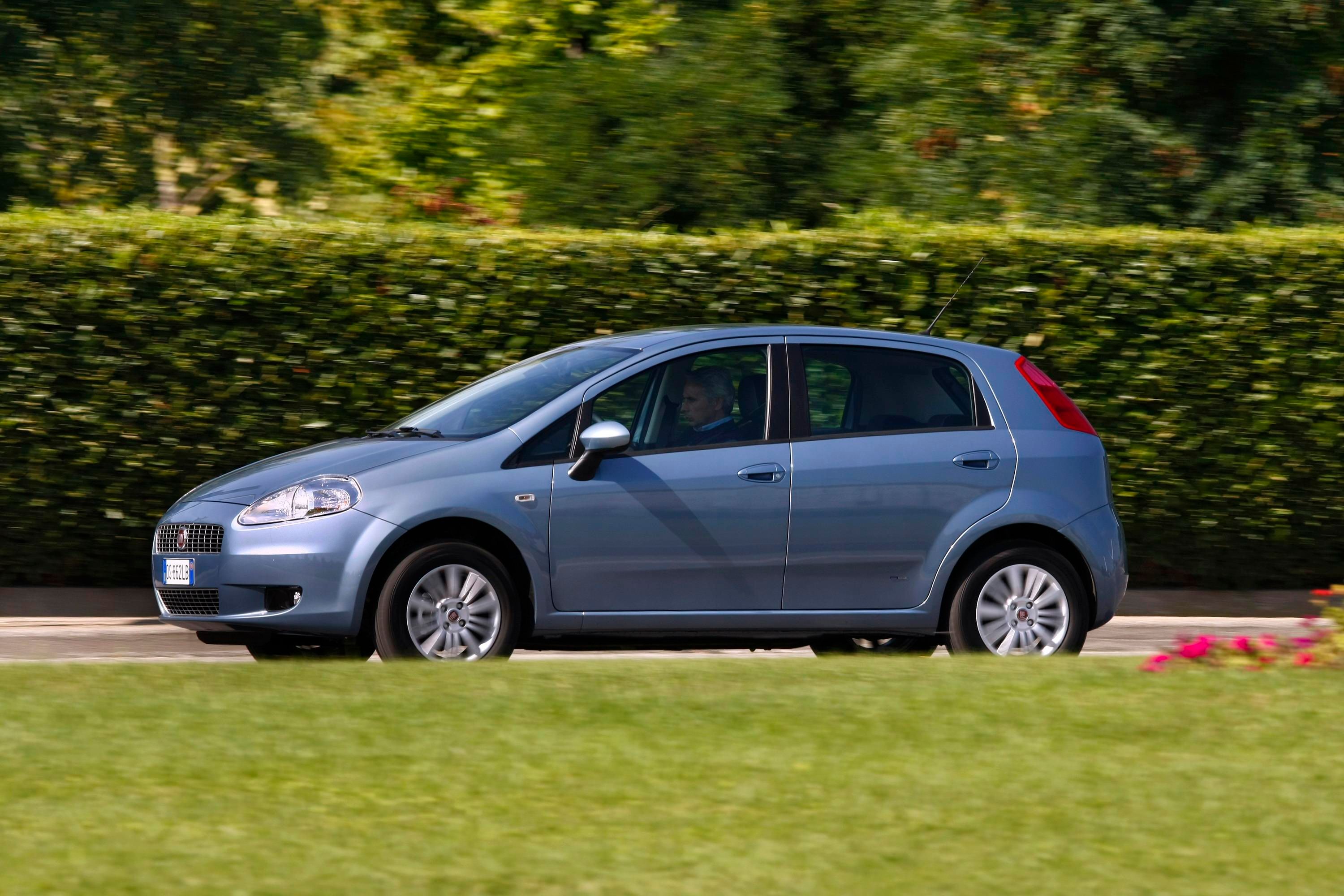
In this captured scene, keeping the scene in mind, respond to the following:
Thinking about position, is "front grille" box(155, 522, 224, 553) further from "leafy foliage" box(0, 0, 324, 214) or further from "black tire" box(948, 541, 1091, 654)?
"leafy foliage" box(0, 0, 324, 214)

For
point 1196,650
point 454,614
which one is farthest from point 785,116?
point 1196,650

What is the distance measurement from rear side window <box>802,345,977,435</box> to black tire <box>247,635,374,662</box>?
244cm

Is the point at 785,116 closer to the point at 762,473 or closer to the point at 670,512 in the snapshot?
the point at 762,473

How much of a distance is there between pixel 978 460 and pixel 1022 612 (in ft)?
2.50

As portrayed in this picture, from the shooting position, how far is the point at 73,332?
10.9 meters

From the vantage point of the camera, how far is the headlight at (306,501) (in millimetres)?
7602

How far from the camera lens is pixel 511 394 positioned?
8344 mm

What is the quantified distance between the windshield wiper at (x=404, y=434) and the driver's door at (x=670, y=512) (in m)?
0.72

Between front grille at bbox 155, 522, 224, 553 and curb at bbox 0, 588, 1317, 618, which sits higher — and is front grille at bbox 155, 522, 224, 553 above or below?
above

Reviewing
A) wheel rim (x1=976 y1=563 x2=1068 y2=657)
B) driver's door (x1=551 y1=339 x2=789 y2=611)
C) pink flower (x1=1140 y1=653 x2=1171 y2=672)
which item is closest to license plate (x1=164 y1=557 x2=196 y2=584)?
driver's door (x1=551 y1=339 x2=789 y2=611)

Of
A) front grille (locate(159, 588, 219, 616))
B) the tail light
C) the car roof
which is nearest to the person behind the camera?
front grille (locate(159, 588, 219, 616))

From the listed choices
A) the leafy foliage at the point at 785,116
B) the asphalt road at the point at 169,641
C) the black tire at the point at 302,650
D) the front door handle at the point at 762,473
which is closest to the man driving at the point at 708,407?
the front door handle at the point at 762,473

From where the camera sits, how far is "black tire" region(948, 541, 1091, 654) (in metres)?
8.20

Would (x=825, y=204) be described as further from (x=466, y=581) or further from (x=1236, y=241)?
(x=466, y=581)
